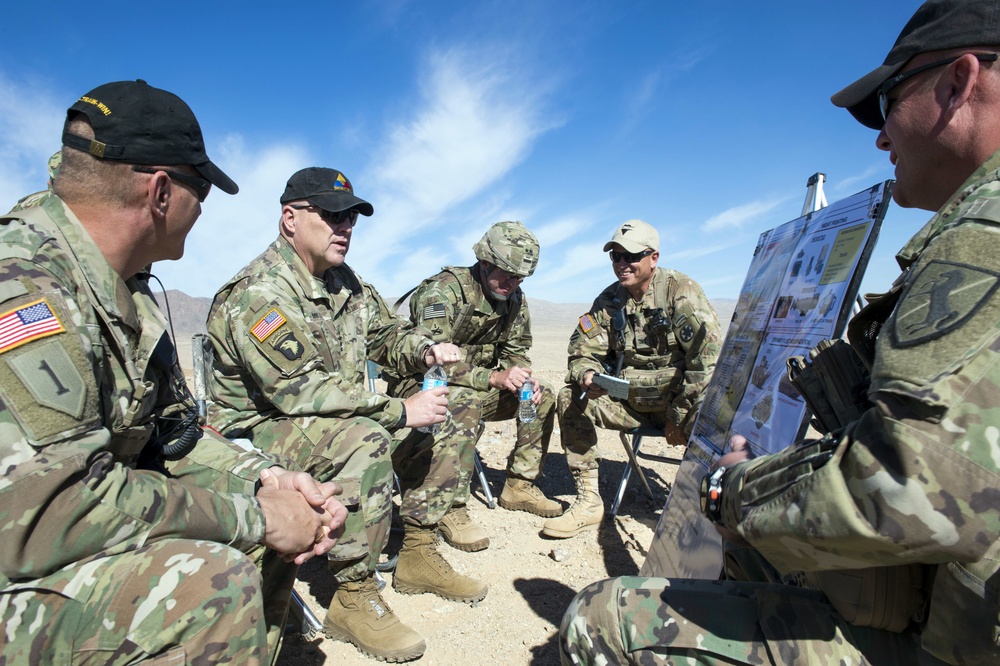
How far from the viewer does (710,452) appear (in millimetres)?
2854

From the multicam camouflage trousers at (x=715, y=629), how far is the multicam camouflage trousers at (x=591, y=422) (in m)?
3.09

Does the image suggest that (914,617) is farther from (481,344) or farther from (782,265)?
(481,344)

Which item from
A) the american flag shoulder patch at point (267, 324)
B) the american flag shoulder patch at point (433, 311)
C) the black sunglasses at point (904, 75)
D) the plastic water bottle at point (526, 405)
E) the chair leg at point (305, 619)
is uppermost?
the american flag shoulder patch at point (267, 324)

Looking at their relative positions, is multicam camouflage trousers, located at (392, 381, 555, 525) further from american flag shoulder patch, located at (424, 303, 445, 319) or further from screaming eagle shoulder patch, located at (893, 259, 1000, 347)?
screaming eagle shoulder patch, located at (893, 259, 1000, 347)

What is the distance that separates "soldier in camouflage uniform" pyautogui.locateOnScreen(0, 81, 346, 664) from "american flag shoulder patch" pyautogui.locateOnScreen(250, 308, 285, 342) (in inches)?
29.2

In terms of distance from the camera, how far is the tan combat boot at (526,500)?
4.86 meters

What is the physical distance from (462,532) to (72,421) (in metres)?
3.05

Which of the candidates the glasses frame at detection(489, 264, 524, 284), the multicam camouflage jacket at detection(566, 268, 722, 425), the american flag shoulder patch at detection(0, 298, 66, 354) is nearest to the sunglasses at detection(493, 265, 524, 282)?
the glasses frame at detection(489, 264, 524, 284)

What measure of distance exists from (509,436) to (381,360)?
306cm

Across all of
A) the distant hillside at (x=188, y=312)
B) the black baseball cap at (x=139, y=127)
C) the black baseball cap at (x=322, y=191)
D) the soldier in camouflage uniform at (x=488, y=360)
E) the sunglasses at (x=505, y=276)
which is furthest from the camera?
the distant hillside at (x=188, y=312)

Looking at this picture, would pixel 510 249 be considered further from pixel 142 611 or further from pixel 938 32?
pixel 142 611

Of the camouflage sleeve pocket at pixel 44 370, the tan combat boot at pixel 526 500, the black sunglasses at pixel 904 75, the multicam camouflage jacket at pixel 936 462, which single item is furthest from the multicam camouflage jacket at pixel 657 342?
the camouflage sleeve pocket at pixel 44 370

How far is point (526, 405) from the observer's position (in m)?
4.82

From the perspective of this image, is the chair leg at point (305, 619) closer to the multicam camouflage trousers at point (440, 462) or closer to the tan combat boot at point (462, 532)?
the multicam camouflage trousers at point (440, 462)
